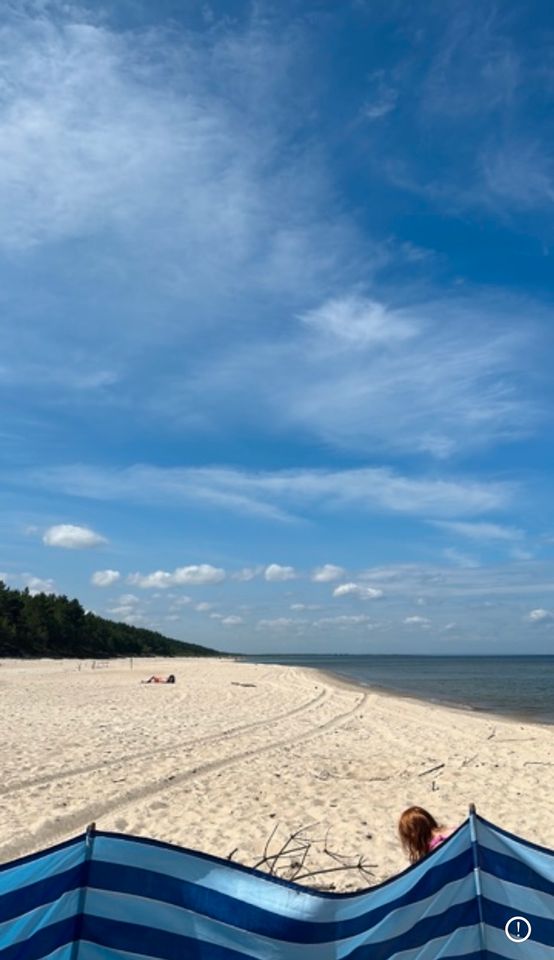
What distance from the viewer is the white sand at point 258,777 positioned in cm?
916

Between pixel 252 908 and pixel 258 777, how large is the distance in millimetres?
9019

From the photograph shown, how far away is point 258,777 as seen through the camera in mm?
12461

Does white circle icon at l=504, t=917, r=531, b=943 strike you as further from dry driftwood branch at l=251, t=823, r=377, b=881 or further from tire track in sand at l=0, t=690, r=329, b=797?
tire track in sand at l=0, t=690, r=329, b=797

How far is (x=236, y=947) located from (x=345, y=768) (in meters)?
10.4

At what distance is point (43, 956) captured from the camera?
147 inches

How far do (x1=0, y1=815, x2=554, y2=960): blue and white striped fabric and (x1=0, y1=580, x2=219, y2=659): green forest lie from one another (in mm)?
80237

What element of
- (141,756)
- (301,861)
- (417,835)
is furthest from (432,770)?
(417,835)

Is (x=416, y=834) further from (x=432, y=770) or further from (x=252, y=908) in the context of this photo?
(x=432, y=770)

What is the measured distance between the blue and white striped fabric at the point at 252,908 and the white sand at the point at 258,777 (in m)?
3.82

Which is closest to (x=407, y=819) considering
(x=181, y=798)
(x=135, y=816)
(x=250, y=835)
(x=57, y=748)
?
(x=250, y=835)

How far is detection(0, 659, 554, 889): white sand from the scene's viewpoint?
916 cm

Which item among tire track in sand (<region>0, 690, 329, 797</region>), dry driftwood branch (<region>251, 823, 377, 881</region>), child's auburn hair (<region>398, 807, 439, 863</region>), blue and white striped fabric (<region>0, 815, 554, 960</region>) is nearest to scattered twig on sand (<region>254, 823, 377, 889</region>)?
dry driftwood branch (<region>251, 823, 377, 881</region>)

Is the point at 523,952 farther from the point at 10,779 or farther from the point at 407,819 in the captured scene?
the point at 10,779

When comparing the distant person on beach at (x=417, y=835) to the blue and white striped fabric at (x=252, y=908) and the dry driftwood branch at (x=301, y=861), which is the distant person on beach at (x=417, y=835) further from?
the dry driftwood branch at (x=301, y=861)
